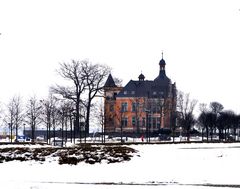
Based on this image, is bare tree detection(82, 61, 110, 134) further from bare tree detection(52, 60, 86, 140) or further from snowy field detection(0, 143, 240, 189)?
snowy field detection(0, 143, 240, 189)

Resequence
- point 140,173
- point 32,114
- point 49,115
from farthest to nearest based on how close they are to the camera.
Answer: point 32,114
point 49,115
point 140,173

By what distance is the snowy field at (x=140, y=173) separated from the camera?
18.2 metres

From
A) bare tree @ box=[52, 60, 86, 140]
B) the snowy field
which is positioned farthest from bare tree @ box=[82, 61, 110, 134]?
the snowy field

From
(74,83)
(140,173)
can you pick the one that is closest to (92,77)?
(74,83)

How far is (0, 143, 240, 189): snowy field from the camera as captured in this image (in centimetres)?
1825

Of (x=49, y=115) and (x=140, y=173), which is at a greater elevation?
(x=49, y=115)

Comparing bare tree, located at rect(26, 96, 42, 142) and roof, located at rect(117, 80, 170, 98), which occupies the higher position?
roof, located at rect(117, 80, 170, 98)

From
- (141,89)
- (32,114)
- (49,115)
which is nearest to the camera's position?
(49,115)

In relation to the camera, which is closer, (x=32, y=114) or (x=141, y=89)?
(x=32, y=114)

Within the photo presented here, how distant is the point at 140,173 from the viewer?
2158 centimetres

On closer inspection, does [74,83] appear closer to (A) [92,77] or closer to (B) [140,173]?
(A) [92,77]

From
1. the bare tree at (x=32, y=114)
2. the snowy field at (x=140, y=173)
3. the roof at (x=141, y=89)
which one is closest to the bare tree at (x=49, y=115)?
the bare tree at (x=32, y=114)

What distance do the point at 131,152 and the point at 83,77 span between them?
4645cm

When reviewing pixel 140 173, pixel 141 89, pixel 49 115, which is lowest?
pixel 140 173
